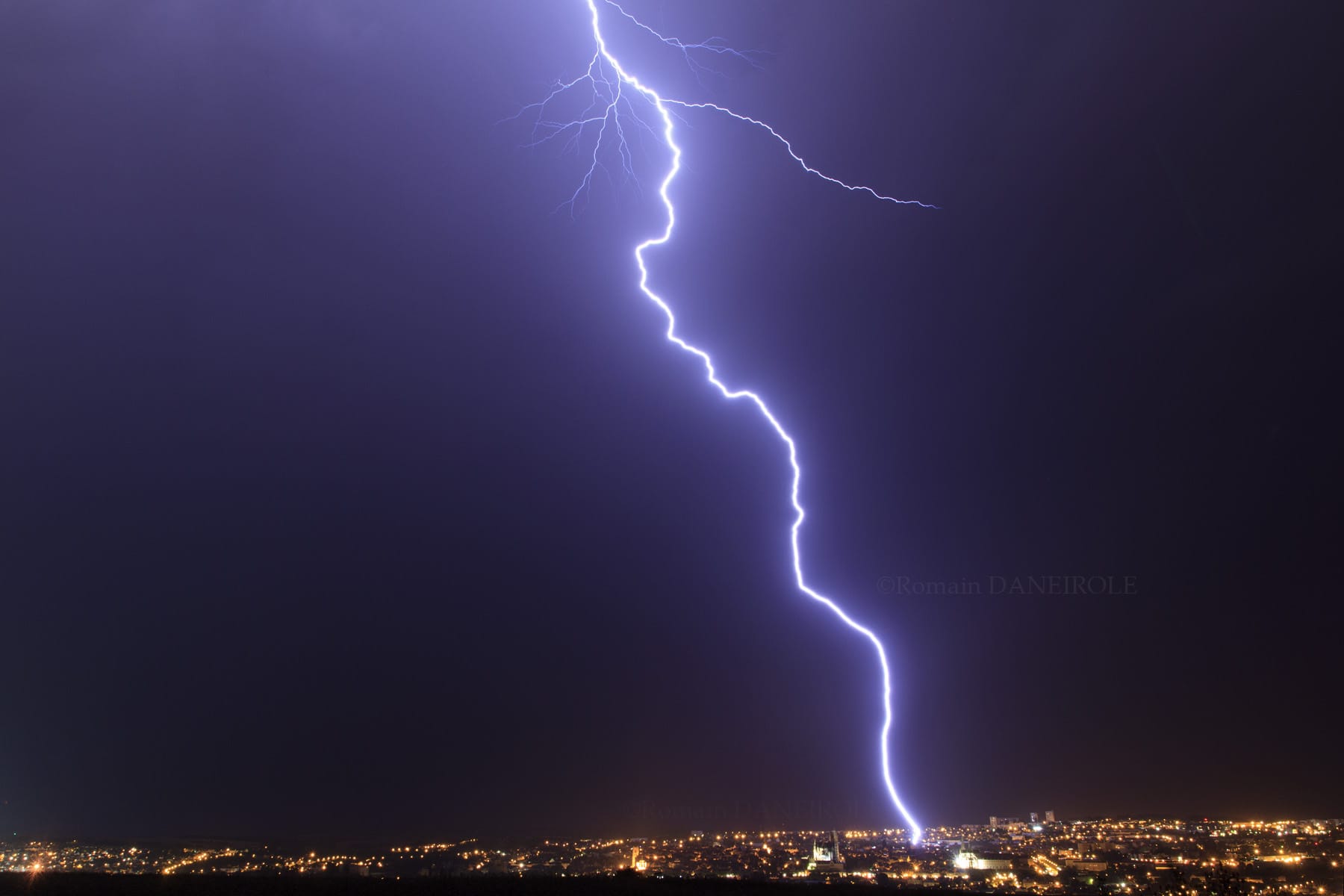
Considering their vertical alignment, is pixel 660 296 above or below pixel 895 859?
above

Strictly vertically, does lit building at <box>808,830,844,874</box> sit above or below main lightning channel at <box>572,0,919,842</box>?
below

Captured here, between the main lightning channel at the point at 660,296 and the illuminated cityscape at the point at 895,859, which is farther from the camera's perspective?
the main lightning channel at the point at 660,296

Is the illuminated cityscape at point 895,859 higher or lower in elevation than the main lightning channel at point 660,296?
lower

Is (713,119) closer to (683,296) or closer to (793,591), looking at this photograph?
(683,296)

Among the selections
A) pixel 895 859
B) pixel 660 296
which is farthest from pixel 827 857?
pixel 660 296

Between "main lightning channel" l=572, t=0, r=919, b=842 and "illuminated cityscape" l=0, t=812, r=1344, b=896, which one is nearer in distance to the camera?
"illuminated cityscape" l=0, t=812, r=1344, b=896

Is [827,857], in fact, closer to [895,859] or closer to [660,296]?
[895,859]

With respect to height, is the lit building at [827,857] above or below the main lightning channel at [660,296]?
below

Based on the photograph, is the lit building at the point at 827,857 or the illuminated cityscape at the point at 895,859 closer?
the illuminated cityscape at the point at 895,859

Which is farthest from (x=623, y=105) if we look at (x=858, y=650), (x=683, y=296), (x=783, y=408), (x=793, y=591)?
(x=858, y=650)
